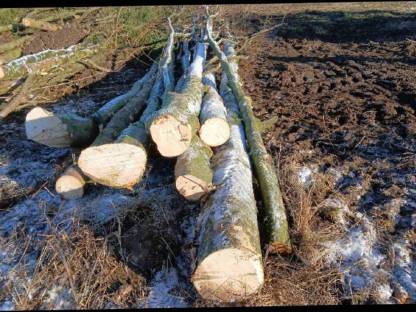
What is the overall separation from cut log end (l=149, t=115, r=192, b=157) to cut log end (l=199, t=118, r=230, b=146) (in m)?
0.33

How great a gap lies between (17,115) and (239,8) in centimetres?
1058

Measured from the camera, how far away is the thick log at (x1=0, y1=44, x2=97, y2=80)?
26.0ft

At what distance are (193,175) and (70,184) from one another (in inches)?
64.2

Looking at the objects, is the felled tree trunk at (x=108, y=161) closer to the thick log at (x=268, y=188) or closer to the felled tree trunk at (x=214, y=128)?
the felled tree trunk at (x=214, y=128)

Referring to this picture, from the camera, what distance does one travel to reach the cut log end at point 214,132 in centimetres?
464

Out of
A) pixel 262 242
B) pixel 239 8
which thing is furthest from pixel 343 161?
pixel 239 8

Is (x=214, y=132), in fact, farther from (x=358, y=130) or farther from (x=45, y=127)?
(x=358, y=130)

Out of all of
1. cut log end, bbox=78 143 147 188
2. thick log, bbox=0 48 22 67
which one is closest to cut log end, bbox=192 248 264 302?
cut log end, bbox=78 143 147 188

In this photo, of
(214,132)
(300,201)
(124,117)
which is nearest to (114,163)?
(214,132)

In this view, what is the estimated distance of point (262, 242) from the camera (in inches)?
152

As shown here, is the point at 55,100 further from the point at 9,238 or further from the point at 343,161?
the point at 343,161

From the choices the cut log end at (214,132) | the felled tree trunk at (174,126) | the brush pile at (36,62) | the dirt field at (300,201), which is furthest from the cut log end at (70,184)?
the brush pile at (36,62)

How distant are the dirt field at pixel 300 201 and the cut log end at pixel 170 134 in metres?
0.58

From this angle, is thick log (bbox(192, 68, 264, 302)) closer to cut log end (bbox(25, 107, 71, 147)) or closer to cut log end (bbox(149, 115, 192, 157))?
cut log end (bbox(149, 115, 192, 157))
